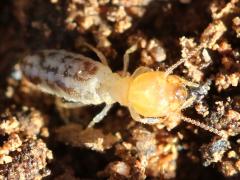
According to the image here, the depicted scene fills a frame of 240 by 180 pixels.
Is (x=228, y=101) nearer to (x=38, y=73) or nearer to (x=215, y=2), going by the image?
(x=215, y=2)

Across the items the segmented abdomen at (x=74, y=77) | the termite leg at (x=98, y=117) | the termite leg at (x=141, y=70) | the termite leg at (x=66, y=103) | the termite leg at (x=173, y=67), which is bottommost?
the termite leg at (x=66, y=103)

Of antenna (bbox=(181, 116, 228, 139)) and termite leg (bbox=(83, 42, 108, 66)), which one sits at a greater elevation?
termite leg (bbox=(83, 42, 108, 66))

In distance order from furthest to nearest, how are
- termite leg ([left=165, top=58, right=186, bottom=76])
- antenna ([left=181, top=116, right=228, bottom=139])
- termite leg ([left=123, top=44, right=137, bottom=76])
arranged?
termite leg ([left=123, top=44, right=137, bottom=76])
termite leg ([left=165, top=58, right=186, bottom=76])
antenna ([left=181, top=116, right=228, bottom=139])

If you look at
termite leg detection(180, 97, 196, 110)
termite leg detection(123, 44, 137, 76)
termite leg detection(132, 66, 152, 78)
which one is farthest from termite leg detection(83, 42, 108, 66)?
termite leg detection(180, 97, 196, 110)

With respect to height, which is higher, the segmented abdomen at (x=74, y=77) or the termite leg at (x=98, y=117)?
the segmented abdomen at (x=74, y=77)

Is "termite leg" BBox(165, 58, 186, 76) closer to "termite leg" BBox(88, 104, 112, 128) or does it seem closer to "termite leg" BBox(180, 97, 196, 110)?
"termite leg" BBox(180, 97, 196, 110)

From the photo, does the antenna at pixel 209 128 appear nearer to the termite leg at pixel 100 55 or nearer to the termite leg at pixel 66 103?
the termite leg at pixel 100 55

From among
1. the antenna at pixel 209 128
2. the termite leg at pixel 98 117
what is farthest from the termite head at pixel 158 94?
the termite leg at pixel 98 117

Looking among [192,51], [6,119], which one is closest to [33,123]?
[6,119]
